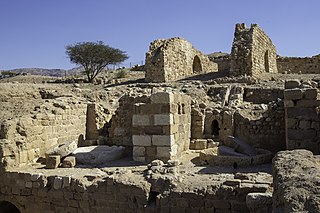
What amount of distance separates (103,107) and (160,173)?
5.95 m

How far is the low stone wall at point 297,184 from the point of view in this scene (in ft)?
11.2

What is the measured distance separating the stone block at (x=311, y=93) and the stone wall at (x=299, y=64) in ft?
67.7

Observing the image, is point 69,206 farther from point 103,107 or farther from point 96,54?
point 96,54

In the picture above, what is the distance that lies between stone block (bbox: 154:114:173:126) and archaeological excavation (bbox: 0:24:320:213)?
27 millimetres

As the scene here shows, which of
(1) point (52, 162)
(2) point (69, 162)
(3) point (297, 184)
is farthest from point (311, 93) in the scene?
(1) point (52, 162)

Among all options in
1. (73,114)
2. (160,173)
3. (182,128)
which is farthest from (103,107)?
(160,173)

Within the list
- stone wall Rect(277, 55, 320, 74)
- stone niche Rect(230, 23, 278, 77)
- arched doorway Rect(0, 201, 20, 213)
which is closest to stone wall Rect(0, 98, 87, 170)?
arched doorway Rect(0, 201, 20, 213)

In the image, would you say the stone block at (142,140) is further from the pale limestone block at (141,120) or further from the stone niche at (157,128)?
the pale limestone block at (141,120)

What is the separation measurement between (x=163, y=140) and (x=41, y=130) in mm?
3654

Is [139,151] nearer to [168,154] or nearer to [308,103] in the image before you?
[168,154]

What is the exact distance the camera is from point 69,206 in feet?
25.9

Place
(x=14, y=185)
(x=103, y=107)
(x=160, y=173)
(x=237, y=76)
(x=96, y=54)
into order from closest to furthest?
(x=160, y=173) < (x=14, y=185) < (x=103, y=107) < (x=237, y=76) < (x=96, y=54)

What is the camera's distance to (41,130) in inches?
399

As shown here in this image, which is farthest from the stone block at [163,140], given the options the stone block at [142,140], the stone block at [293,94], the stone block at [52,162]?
the stone block at [293,94]
